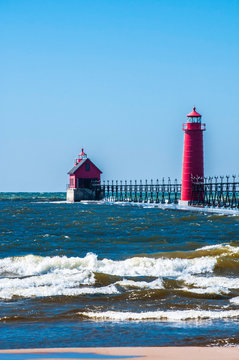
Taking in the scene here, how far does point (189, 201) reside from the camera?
1741 inches

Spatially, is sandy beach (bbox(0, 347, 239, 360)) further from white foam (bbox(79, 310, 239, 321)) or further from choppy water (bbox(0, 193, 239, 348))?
white foam (bbox(79, 310, 239, 321))

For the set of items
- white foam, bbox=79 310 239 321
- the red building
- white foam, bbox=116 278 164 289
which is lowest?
white foam, bbox=116 278 164 289

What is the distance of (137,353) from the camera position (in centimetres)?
690

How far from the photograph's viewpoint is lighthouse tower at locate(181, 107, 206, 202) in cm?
3878

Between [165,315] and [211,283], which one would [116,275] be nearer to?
[211,283]

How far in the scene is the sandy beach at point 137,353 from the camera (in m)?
6.72

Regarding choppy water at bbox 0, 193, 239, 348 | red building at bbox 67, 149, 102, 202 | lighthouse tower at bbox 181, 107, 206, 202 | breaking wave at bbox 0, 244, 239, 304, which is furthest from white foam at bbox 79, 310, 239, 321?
red building at bbox 67, 149, 102, 202

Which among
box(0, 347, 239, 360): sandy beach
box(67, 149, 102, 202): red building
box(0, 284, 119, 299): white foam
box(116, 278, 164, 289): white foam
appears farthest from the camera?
box(67, 149, 102, 202): red building

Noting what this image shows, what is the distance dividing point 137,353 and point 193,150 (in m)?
32.4

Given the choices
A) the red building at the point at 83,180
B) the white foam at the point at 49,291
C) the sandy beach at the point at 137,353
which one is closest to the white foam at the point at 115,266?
the white foam at the point at 49,291

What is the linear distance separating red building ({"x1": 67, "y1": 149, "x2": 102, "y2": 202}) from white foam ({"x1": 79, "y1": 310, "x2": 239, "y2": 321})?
56.3m

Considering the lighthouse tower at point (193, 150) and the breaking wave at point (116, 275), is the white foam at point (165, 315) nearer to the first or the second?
the breaking wave at point (116, 275)

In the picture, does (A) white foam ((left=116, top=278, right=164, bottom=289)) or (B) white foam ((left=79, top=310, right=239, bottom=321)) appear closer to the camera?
(B) white foam ((left=79, top=310, right=239, bottom=321))

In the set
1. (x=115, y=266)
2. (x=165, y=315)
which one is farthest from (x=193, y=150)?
(x=165, y=315)
